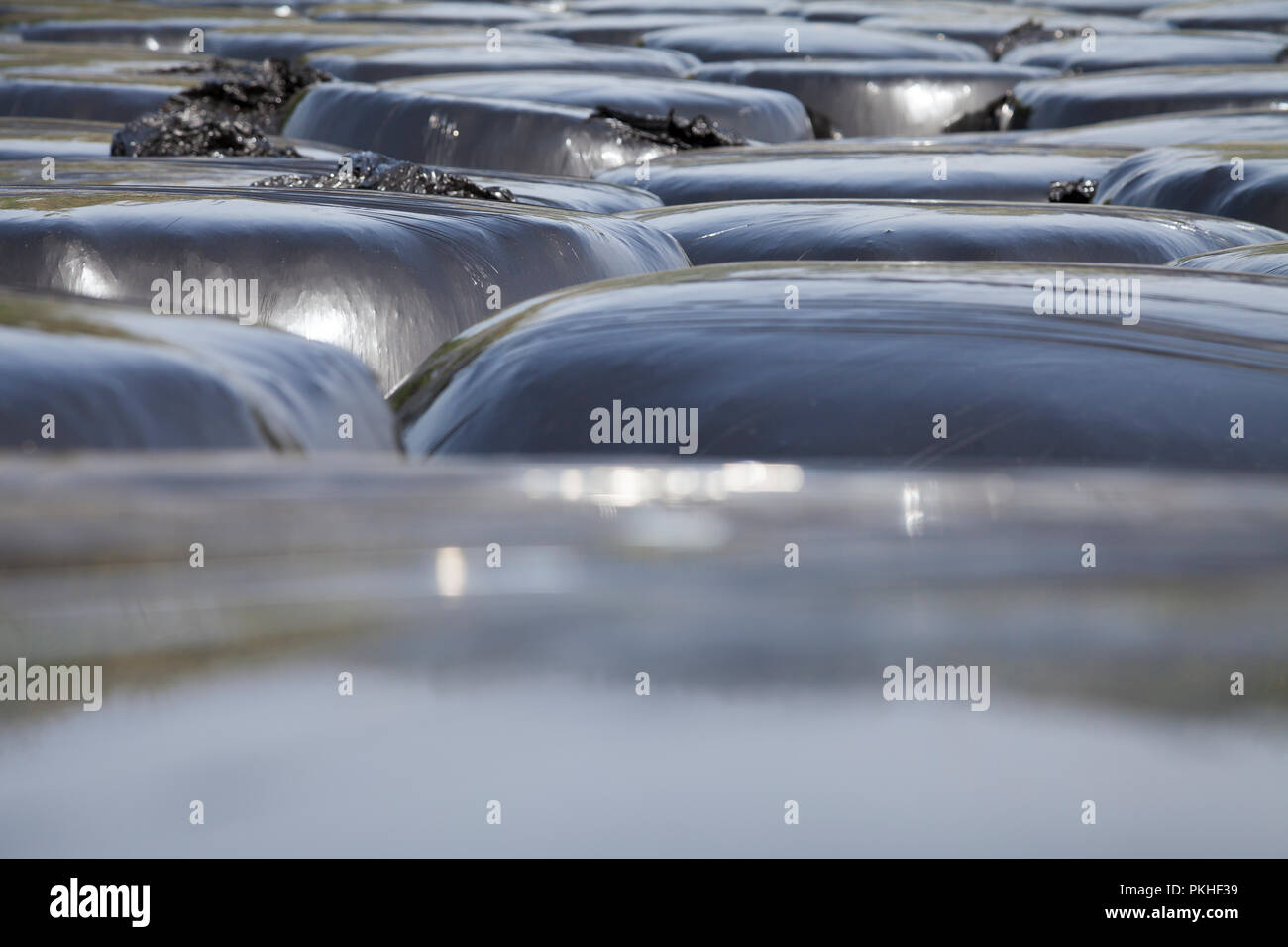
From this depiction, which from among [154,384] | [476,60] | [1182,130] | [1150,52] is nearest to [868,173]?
[1182,130]

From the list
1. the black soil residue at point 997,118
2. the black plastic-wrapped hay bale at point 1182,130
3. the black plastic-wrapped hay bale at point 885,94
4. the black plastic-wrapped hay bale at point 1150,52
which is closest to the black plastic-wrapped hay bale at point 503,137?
the black plastic-wrapped hay bale at point 1182,130

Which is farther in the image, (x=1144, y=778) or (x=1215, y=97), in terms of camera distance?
(x=1215, y=97)

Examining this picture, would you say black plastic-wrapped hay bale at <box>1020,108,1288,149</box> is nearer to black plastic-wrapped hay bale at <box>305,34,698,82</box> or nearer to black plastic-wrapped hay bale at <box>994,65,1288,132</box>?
black plastic-wrapped hay bale at <box>994,65,1288,132</box>

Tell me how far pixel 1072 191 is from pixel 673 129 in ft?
3.45

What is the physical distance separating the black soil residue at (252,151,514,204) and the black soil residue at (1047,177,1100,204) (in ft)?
3.36

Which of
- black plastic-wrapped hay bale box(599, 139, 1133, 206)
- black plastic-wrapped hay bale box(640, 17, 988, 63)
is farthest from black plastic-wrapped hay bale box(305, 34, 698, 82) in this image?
black plastic-wrapped hay bale box(599, 139, 1133, 206)

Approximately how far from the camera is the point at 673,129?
3262 mm

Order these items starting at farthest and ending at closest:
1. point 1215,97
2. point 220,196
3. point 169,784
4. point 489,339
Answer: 1. point 1215,97
2. point 220,196
3. point 489,339
4. point 169,784

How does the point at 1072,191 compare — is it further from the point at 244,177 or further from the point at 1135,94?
the point at 1135,94

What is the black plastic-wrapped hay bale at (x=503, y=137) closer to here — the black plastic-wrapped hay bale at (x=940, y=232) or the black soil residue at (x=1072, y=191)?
the black soil residue at (x=1072, y=191)

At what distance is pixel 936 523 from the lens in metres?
0.57
